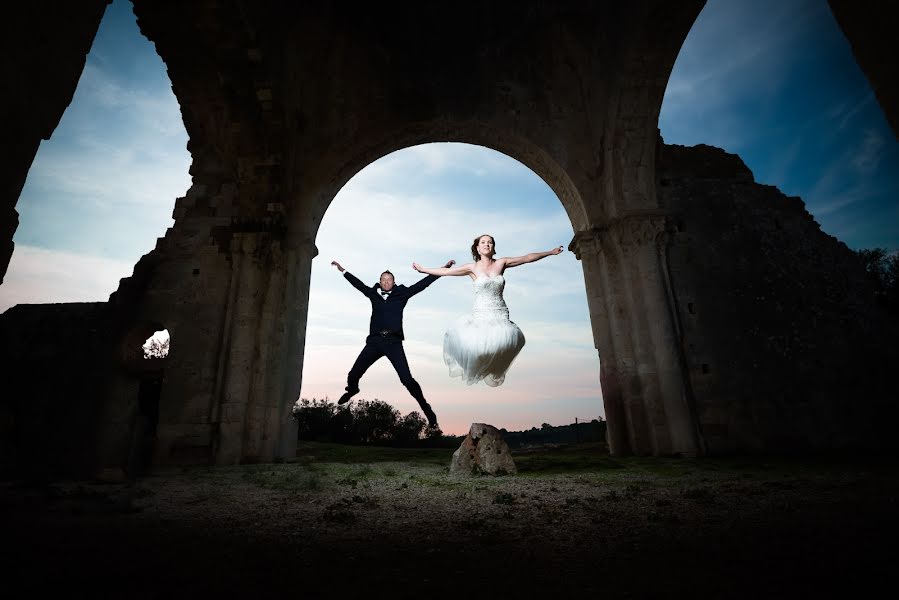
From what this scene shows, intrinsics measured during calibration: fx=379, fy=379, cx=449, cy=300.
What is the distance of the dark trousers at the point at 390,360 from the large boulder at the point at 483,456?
137 centimetres

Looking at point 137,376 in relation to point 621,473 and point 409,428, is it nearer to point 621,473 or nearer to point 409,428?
point 621,473

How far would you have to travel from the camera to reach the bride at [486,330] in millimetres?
4836

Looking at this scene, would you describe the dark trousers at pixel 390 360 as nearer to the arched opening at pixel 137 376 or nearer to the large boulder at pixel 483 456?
the large boulder at pixel 483 456

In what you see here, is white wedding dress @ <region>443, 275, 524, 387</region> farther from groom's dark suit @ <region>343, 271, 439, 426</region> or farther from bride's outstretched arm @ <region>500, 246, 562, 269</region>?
groom's dark suit @ <region>343, 271, 439, 426</region>

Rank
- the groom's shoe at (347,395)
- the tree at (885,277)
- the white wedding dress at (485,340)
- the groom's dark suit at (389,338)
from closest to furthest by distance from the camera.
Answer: the white wedding dress at (485,340) < the groom's shoe at (347,395) < the groom's dark suit at (389,338) < the tree at (885,277)

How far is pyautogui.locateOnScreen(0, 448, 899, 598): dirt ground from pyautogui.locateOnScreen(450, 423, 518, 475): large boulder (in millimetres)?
827

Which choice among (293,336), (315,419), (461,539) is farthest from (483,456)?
Result: (315,419)

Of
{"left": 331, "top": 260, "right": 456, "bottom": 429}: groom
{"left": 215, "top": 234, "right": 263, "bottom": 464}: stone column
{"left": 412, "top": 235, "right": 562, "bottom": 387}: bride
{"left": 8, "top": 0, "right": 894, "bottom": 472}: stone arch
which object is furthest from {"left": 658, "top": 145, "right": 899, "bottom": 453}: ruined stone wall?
{"left": 215, "top": 234, "right": 263, "bottom": 464}: stone column

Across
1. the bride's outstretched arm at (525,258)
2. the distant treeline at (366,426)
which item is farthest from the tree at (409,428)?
Result: the bride's outstretched arm at (525,258)

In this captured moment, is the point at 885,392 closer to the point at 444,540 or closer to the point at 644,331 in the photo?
the point at 644,331

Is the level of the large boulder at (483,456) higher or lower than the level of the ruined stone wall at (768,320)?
lower

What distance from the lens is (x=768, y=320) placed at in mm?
6809

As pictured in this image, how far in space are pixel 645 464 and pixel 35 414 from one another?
31.0 ft

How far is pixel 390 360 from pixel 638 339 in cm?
432
